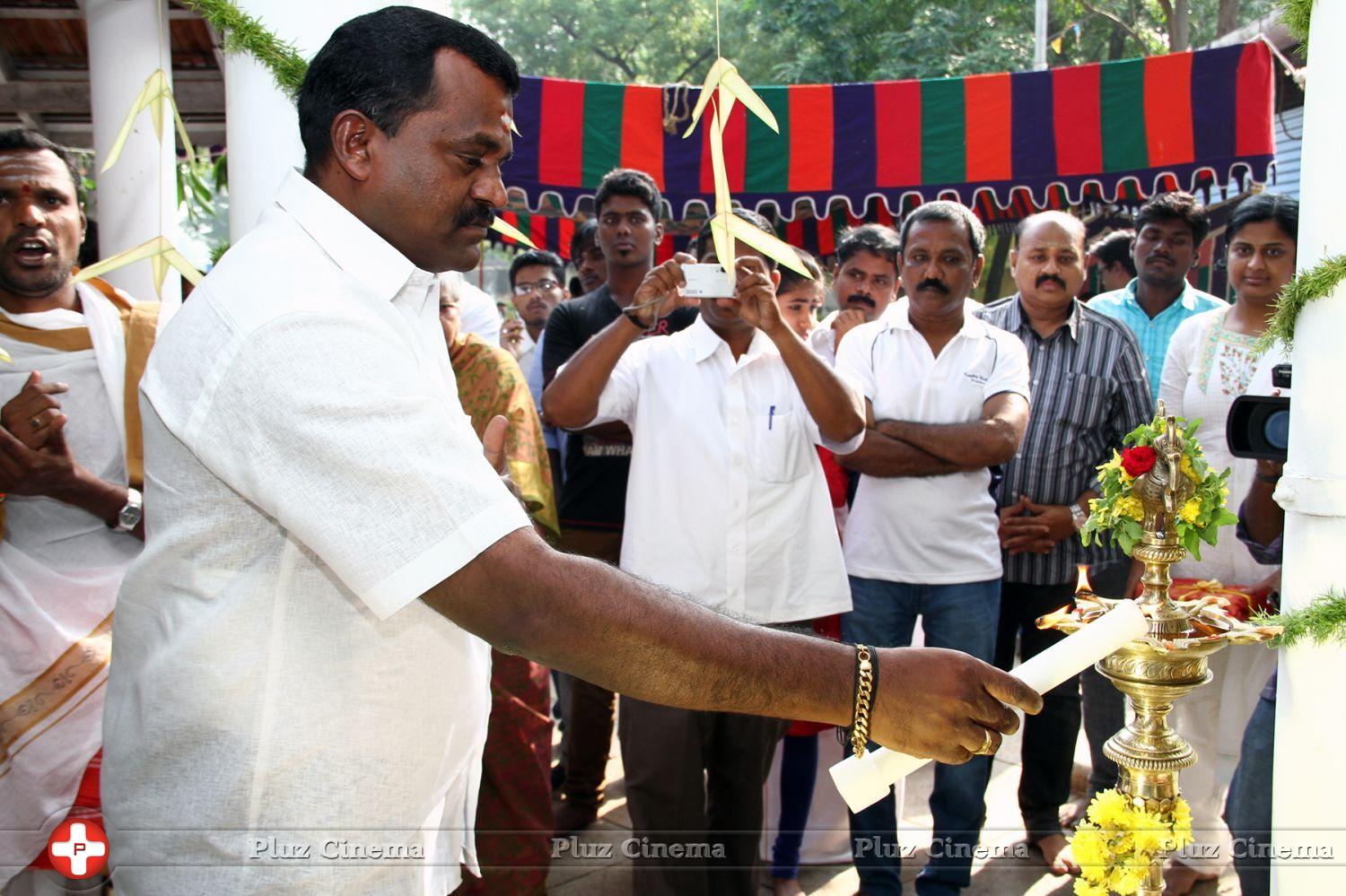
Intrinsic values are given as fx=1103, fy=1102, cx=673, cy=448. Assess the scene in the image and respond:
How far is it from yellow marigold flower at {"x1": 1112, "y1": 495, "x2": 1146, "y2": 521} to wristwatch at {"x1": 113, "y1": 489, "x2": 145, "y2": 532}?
232 cm

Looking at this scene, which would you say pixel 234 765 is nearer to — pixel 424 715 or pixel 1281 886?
pixel 424 715

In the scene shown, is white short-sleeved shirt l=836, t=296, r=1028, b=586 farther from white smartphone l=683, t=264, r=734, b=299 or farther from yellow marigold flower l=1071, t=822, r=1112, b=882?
yellow marigold flower l=1071, t=822, r=1112, b=882

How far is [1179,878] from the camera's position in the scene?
3.53 metres

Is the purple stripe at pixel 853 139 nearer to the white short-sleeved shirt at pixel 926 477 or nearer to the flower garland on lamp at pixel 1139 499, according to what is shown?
the white short-sleeved shirt at pixel 926 477

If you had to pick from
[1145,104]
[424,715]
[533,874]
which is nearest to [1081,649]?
[424,715]

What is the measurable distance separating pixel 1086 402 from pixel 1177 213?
1.47m

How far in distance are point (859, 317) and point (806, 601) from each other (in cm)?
179

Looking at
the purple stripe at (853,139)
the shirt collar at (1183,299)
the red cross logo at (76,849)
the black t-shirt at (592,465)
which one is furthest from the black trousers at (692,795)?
the purple stripe at (853,139)

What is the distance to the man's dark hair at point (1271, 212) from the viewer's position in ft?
12.2

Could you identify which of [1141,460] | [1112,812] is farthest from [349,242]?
[1112,812]

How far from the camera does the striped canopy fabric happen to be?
686 centimetres

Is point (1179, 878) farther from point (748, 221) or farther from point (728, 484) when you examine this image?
point (748, 221)

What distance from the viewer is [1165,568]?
5.78ft

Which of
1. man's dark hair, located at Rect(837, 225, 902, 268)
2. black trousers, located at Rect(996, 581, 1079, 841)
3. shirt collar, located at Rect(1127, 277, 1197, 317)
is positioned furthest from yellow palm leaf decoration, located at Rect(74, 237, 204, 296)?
shirt collar, located at Rect(1127, 277, 1197, 317)
